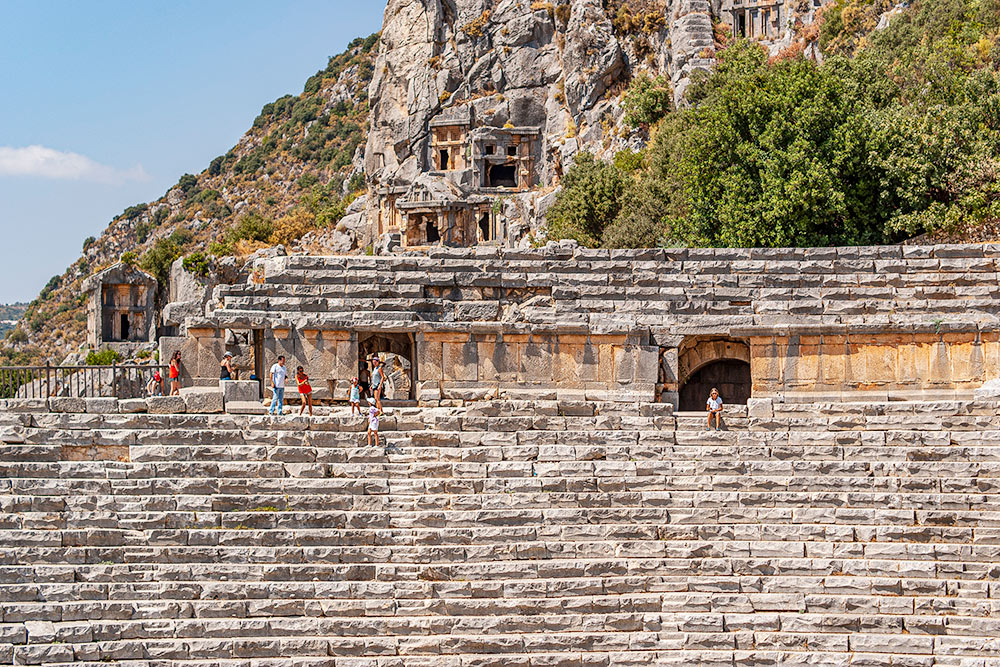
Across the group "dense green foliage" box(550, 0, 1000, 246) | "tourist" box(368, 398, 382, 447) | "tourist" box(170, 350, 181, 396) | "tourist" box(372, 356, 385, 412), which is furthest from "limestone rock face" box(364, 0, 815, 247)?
"tourist" box(368, 398, 382, 447)

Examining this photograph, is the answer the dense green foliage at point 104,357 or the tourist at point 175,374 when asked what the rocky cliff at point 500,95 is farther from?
the tourist at point 175,374

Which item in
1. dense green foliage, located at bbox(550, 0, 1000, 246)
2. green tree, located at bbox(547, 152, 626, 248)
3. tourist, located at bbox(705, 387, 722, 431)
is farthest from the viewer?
green tree, located at bbox(547, 152, 626, 248)

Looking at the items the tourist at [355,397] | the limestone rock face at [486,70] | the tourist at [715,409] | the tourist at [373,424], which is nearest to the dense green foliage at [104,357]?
the limestone rock face at [486,70]

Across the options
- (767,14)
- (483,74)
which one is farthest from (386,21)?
(767,14)

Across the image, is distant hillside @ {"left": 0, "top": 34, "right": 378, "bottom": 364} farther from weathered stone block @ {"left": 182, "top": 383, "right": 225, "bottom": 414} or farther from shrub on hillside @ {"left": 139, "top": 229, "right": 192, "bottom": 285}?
weathered stone block @ {"left": 182, "top": 383, "right": 225, "bottom": 414}

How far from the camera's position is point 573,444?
50.0 feet

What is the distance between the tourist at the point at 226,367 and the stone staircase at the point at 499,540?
144cm

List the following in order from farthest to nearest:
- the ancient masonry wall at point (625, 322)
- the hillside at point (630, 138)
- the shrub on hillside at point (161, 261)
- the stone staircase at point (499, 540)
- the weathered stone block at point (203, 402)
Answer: the shrub on hillside at point (161, 261)
the hillside at point (630, 138)
the ancient masonry wall at point (625, 322)
the weathered stone block at point (203, 402)
the stone staircase at point (499, 540)

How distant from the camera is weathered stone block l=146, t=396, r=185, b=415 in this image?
15.7m

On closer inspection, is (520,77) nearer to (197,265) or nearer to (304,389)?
(197,265)

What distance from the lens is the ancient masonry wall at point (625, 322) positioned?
55.3 feet

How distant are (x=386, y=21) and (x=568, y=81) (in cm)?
2457

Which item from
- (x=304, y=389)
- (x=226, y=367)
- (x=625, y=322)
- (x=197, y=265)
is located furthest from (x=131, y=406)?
(x=197, y=265)

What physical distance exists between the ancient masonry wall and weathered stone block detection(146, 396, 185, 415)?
1122 millimetres
